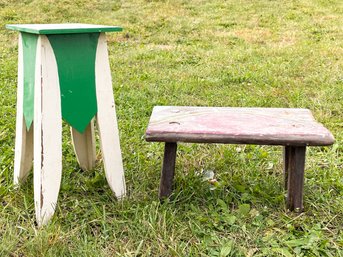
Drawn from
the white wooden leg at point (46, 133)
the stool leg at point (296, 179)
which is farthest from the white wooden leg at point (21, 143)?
the stool leg at point (296, 179)

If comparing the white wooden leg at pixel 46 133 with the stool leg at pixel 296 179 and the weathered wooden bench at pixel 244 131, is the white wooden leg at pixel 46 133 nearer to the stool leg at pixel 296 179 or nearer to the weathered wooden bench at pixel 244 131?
the weathered wooden bench at pixel 244 131

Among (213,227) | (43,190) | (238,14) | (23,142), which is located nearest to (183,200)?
(213,227)

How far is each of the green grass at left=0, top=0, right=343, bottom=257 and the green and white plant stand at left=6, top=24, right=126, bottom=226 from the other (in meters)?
0.23

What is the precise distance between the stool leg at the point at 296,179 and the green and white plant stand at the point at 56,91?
2.94 feet

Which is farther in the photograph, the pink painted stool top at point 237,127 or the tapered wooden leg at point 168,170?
the tapered wooden leg at point 168,170

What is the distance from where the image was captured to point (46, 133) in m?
2.02

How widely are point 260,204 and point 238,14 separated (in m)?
8.31

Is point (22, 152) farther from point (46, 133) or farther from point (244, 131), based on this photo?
point (244, 131)

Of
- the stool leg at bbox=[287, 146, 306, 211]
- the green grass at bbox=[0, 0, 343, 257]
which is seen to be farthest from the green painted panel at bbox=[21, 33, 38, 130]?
the stool leg at bbox=[287, 146, 306, 211]

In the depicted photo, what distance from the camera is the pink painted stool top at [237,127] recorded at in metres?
2.04

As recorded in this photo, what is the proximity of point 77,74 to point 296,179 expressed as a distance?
1.16 m

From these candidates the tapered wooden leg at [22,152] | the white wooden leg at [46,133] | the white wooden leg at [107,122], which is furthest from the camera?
the tapered wooden leg at [22,152]

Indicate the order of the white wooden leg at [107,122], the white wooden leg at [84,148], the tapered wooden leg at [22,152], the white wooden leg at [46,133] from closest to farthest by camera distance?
the white wooden leg at [46,133], the white wooden leg at [107,122], the tapered wooden leg at [22,152], the white wooden leg at [84,148]

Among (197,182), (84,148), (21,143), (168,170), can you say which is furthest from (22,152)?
(197,182)
